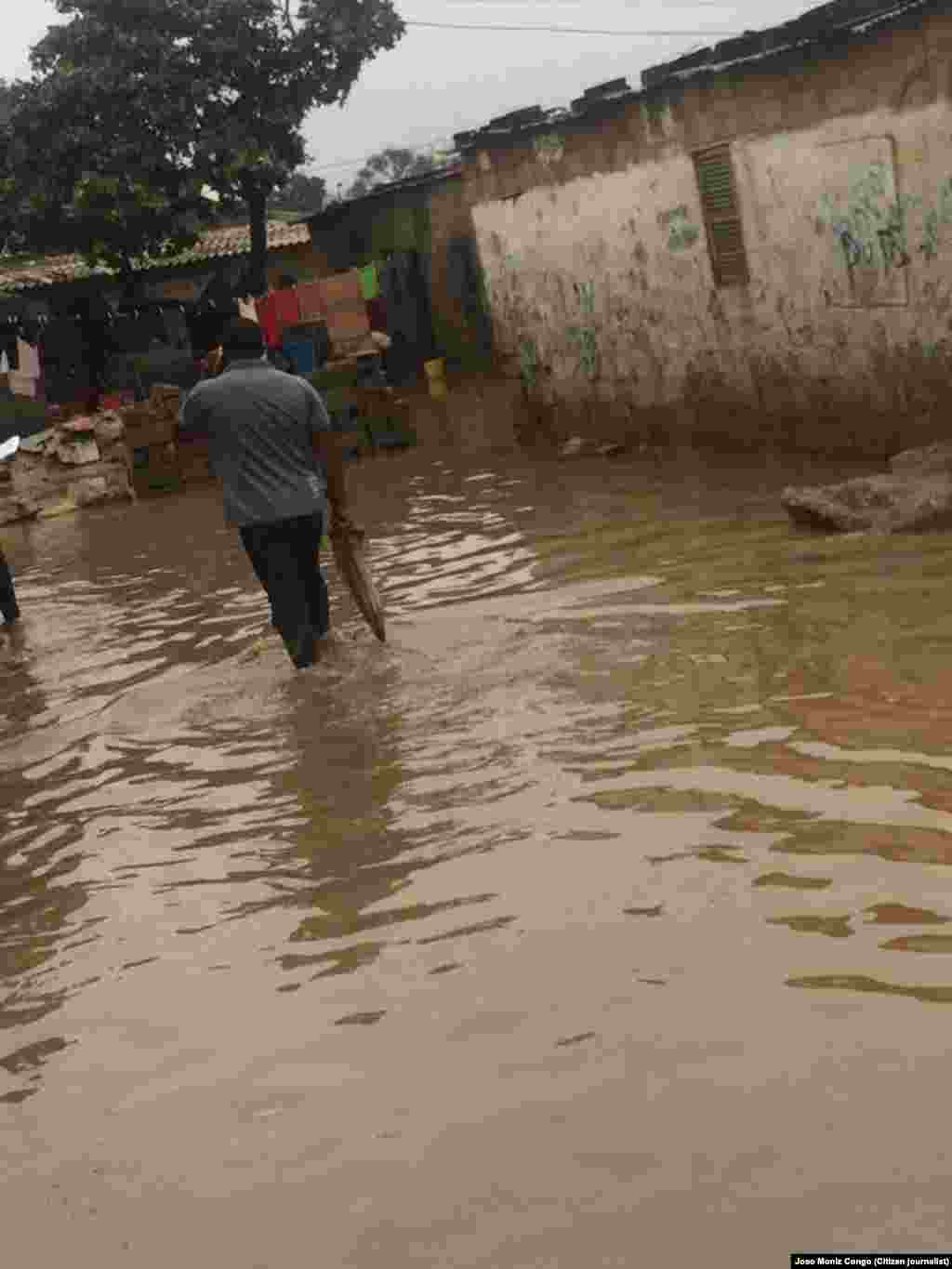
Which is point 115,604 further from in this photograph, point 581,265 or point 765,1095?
point 765,1095

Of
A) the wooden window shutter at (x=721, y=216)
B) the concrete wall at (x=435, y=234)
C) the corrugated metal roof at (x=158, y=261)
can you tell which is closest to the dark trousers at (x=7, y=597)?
the wooden window shutter at (x=721, y=216)

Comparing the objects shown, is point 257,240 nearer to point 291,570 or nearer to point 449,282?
point 449,282

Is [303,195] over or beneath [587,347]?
over

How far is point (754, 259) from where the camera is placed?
13.2 metres

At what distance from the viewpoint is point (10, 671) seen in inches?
402

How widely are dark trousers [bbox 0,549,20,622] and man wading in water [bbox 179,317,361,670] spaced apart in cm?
392

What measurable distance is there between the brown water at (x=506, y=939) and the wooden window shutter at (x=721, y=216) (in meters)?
4.94

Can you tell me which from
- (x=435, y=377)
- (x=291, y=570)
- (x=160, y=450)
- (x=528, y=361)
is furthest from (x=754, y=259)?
(x=435, y=377)

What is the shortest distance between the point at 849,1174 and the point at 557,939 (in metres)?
1.40

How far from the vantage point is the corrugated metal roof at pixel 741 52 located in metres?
11.3

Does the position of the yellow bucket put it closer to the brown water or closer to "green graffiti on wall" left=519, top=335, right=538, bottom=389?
"green graffiti on wall" left=519, top=335, right=538, bottom=389

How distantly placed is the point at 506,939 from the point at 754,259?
31.8 feet

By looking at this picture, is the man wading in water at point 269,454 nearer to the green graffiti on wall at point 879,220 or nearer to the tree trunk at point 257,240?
the green graffiti on wall at point 879,220

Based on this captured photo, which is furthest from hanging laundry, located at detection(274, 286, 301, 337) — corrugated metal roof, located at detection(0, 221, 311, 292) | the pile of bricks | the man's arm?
the man's arm
